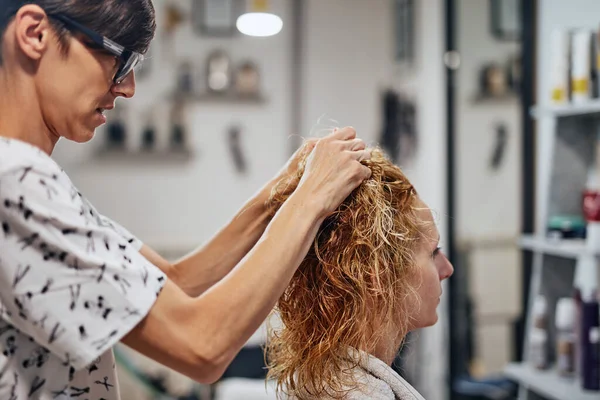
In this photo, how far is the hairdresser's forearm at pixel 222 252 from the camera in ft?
4.46

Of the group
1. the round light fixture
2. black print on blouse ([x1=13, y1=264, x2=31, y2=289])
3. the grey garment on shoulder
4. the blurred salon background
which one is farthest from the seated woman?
the round light fixture

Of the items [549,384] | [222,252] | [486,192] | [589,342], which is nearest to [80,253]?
[222,252]

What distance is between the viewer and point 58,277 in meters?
0.85

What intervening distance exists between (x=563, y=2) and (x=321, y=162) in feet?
5.64

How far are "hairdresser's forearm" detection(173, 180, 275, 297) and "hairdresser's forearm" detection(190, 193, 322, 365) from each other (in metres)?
0.37

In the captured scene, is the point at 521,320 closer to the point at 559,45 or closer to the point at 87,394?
the point at 559,45

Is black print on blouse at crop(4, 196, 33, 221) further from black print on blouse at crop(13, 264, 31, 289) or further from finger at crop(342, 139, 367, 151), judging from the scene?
finger at crop(342, 139, 367, 151)

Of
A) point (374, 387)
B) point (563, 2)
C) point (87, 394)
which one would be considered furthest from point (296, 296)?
point (563, 2)

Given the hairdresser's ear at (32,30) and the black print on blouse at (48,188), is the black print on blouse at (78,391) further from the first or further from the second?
the hairdresser's ear at (32,30)

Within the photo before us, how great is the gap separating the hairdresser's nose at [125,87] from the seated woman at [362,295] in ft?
1.21

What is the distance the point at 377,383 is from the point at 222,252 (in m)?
0.44

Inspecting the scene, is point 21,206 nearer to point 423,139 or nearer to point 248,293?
point 248,293

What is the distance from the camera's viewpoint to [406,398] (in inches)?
44.6

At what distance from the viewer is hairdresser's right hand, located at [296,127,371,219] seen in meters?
1.04
